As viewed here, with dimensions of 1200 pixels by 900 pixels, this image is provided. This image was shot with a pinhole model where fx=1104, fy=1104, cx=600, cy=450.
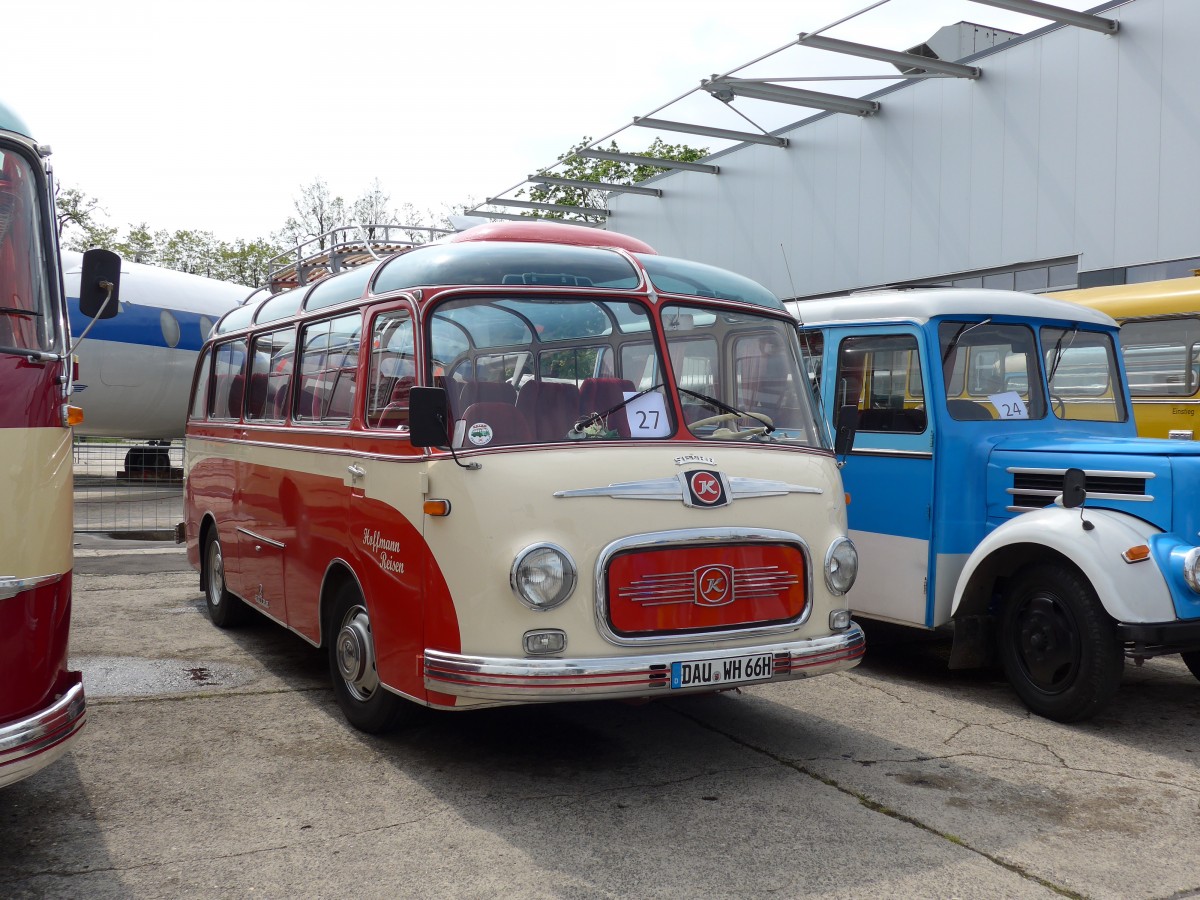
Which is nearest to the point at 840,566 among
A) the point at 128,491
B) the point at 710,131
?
the point at 128,491

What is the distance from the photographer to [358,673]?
217 inches

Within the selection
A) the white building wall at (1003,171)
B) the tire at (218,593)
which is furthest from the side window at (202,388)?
the white building wall at (1003,171)

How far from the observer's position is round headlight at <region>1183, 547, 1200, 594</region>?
5590 mm

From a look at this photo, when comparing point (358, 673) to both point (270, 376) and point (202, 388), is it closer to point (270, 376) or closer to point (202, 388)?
point (270, 376)

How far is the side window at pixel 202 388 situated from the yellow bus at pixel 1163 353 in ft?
26.4

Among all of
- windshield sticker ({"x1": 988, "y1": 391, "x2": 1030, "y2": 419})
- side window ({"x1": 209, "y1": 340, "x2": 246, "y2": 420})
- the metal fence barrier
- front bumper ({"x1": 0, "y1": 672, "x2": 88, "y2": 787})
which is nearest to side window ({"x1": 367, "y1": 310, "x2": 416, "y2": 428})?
front bumper ({"x1": 0, "y1": 672, "x2": 88, "y2": 787})

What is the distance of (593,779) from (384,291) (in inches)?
100

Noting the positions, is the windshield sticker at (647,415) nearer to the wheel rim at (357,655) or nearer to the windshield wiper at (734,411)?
the windshield wiper at (734,411)

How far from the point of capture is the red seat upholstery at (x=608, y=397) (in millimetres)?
5023

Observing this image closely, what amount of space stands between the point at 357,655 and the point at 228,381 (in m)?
3.55

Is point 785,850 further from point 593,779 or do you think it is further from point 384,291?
point 384,291

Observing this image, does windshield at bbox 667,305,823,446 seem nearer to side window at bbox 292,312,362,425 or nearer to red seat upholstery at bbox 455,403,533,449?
red seat upholstery at bbox 455,403,533,449

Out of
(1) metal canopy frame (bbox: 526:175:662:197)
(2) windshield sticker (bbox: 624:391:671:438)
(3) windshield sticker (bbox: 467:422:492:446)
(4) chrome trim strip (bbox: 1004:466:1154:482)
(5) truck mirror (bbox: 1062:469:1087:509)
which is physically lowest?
(5) truck mirror (bbox: 1062:469:1087:509)

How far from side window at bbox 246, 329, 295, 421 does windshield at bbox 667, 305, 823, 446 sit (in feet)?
8.94
